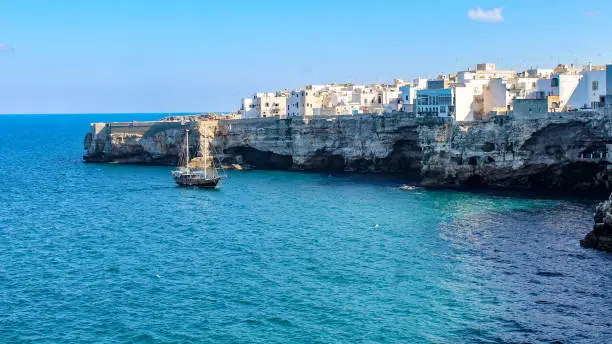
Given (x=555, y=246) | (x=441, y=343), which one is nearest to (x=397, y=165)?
(x=555, y=246)

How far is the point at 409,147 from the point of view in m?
73.1

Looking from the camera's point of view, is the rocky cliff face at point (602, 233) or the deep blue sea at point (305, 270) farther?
the rocky cliff face at point (602, 233)

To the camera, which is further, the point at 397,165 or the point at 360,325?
the point at 397,165

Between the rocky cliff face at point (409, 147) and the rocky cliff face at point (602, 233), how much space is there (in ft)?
57.9

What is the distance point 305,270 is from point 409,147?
4100cm

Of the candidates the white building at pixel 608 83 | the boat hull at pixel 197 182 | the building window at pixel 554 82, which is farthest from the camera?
the boat hull at pixel 197 182

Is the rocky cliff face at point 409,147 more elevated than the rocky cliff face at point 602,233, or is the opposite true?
the rocky cliff face at point 409,147

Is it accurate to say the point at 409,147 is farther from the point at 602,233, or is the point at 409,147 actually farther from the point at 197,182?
the point at 602,233

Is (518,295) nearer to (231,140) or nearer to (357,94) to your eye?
(231,140)

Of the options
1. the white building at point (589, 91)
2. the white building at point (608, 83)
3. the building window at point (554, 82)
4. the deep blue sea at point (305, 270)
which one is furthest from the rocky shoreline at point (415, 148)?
the building window at point (554, 82)

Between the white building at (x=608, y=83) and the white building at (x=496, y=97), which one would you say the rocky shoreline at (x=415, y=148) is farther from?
the white building at (x=496, y=97)

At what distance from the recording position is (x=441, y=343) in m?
24.7

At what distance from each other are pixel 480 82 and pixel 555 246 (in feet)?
111

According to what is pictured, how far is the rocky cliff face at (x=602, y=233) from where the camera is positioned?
1453 inches
